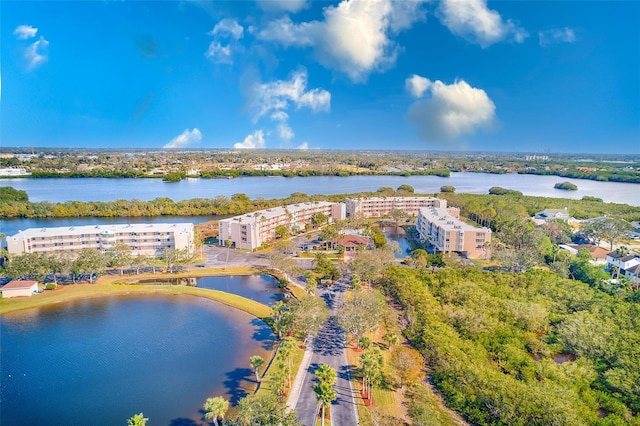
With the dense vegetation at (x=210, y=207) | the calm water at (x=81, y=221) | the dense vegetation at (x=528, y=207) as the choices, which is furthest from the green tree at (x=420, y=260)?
the calm water at (x=81, y=221)

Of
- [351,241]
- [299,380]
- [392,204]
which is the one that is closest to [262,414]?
[299,380]

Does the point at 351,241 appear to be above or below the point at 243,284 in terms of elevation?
above

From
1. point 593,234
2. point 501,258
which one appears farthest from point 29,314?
point 593,234

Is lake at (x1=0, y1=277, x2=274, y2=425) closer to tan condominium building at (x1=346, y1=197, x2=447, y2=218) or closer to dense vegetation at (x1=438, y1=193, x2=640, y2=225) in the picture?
tan condominium building at (x1=346, y1=197, x2=447, y2=218)

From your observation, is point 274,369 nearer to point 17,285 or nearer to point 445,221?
point 17,285

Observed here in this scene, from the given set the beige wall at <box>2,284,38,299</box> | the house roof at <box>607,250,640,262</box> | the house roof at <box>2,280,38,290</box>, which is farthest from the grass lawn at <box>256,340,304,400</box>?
the house roof at <box>607,250,640,262</box>

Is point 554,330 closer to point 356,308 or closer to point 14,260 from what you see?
point 356,308

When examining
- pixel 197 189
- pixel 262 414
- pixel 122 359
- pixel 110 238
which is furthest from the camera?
pixel 197 189

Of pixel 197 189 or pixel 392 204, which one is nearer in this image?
pixel 392 204

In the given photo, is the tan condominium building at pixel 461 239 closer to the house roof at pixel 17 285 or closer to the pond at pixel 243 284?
the pond at pixel 243 284
